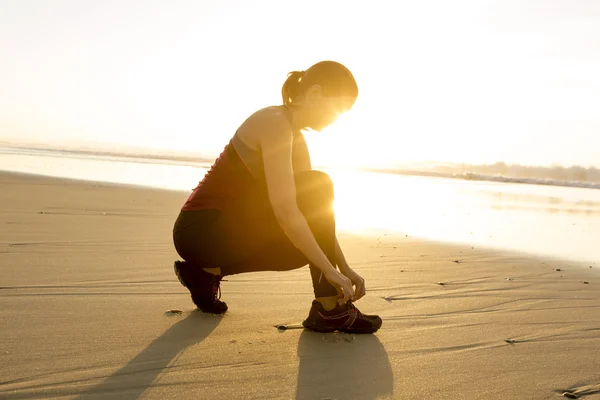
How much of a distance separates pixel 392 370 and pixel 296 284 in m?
1.54

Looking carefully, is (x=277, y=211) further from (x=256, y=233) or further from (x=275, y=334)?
(x=275, y=334)

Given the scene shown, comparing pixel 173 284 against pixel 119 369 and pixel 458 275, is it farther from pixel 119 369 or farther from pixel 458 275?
pixel 458 275

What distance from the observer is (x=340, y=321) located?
8.82ft

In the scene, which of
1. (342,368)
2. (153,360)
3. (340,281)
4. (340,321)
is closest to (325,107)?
(340,281)

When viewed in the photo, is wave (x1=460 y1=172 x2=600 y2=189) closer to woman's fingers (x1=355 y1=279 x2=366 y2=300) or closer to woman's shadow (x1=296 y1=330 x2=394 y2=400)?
woman's fingers (x1=355 y1=279 x2=366 y2=300)

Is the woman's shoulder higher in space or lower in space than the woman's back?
higher

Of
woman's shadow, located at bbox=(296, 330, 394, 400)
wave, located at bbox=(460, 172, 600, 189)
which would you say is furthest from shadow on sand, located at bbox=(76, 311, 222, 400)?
wave, located at bbox=(460, 172, 600, 189)

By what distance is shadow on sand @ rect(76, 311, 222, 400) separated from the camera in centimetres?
189

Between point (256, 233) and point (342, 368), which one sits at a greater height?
point (256, 233)

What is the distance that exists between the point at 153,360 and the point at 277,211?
31.7 inches

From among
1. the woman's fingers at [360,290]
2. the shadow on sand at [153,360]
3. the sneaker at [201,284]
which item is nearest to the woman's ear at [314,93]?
the woman's fingers at [360,290]


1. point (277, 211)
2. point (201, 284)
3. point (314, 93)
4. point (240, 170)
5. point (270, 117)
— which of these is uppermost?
point (314, 93)

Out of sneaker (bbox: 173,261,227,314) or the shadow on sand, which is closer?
the shadow on sand

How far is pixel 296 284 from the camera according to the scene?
12.3 feet
